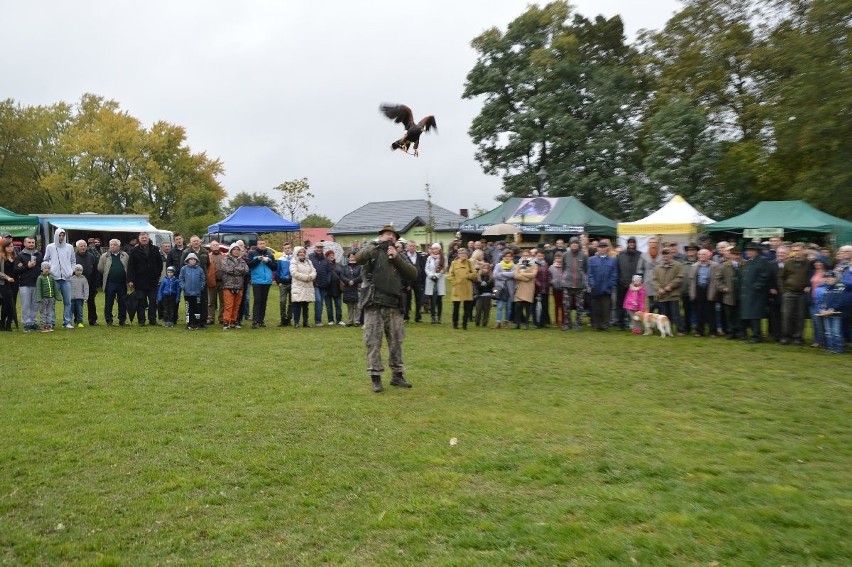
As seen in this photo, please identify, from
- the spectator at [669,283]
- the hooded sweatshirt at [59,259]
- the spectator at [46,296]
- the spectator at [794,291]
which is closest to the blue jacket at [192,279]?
the hooded sweatshirt at [59,259]

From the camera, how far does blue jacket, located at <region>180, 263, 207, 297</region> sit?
14.8m

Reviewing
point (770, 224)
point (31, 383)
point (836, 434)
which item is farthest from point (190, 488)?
point (770, 224)

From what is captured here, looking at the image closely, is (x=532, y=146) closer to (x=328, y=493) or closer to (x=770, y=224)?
(x=770, y=224)

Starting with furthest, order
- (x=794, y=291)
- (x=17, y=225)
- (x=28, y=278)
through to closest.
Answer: (x=17, y=225), (x=28, y=278), (x=794, y=291)

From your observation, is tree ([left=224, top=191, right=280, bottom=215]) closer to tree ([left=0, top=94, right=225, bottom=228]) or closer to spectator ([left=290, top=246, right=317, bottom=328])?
tree ([left=0, top=94, right=225, bottom=228])

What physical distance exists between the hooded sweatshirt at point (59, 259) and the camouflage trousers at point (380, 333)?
8479 millimetres

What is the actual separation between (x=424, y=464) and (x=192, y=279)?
10.3 meters

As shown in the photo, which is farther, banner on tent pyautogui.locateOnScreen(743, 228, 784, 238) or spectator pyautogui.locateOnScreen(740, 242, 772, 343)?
banner on tent pyautogui.locateOnScreen(743, 228, 784, 238)

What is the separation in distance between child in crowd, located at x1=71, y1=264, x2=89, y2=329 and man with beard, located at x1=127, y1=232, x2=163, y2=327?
2.85 feet

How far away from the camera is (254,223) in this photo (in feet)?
86.8

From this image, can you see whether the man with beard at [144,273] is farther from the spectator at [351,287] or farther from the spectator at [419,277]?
the spectator at [419,277]

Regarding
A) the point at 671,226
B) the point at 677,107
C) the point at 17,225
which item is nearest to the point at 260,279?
the point at 671,226

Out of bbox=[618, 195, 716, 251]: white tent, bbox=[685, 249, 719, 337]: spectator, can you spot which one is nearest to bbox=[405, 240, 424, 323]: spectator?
bbox=[685, 249, 719, 337]: spectator

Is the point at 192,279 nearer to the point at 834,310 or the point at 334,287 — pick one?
the point at 334,287
